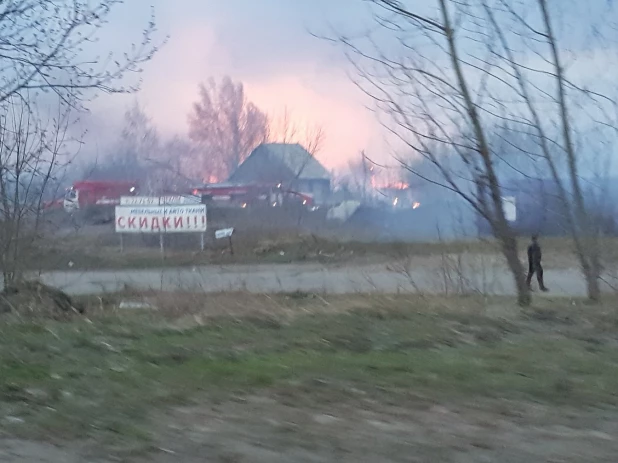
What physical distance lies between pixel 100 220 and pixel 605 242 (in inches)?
956

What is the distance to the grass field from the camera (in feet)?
16.9

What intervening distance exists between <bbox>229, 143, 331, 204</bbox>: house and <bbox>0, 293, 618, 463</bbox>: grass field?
31944 mm

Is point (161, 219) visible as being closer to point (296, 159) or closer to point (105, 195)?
point (105, 195)

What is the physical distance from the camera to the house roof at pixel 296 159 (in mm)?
42062

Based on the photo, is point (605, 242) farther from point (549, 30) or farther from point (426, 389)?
point (426, 389)

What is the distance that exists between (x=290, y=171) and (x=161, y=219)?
11.0 meters

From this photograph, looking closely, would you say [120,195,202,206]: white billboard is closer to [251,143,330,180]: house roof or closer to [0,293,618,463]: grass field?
[251,143,330,180]: house roof

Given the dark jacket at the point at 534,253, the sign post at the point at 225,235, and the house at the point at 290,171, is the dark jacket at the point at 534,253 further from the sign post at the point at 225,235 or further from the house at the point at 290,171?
the house at the point at 290,171

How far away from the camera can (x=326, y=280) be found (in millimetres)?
26594

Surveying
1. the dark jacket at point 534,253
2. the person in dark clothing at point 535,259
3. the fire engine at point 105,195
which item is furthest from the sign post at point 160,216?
the dark jacket at point 534,253

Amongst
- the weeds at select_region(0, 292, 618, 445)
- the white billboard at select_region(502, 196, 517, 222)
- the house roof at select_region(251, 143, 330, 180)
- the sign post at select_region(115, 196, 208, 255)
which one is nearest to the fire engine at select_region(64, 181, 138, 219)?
the sign post at select_region(115, 196, 208, 255)

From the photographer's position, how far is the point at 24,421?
19.0 feet

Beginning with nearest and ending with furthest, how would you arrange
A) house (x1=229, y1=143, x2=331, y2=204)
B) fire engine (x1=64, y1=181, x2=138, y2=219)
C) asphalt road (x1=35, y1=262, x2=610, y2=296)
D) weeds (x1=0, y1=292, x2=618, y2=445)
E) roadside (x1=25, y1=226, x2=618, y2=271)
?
weeds (x1=0, y1=292, x2=618, y2=445) → asphalt road (x1=35, y1=262, x2=610, y2=296) → roadside (x1=25, y1=226, x2=618, y2=271) → fire engine (x1=64, y1=181, x2=138, y2=219) → house (x1=229, y1=143, x2=331, y2=204)

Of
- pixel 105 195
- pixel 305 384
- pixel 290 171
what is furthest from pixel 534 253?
pixel 290 171
